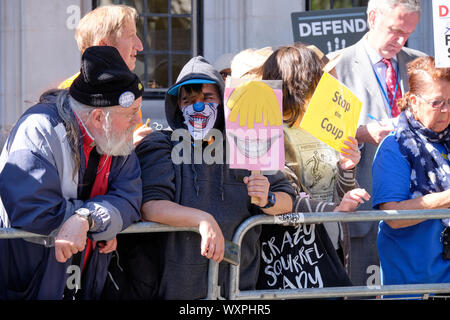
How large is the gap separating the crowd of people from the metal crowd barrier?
61 millimetres

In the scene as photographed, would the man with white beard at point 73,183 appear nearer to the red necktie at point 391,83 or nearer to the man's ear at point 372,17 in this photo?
the red necktie at point 391,83

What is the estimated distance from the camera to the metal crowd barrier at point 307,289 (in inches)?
132

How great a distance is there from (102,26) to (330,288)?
177 cm

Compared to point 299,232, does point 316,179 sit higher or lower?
higher

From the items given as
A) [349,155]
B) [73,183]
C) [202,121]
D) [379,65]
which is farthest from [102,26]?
[379,65]

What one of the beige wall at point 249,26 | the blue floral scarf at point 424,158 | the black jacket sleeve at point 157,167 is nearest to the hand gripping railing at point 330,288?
the blue floral scarf at point 424,158

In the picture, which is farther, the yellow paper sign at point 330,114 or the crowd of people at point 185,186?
the yellow paper sign at point 330,114

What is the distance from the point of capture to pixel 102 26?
4.01m

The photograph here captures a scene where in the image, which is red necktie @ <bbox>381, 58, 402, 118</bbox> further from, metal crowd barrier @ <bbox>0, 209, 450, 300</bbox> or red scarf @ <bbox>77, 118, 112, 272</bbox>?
red scarf @ <bbox>77, 118, 112, 272</bbox>

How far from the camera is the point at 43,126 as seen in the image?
3158mm

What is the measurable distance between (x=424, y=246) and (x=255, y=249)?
825 millimetres

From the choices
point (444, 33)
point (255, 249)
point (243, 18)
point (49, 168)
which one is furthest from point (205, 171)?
point (243, 18)

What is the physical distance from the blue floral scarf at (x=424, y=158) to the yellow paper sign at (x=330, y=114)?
332 millimetres
